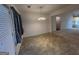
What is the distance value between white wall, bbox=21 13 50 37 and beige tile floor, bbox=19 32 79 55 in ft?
0.22

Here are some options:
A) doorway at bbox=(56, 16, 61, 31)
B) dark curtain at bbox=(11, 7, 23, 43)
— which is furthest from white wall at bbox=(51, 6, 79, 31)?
dark curtain at bbox=(11, 7, 23, 43)

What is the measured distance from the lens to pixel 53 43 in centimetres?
123

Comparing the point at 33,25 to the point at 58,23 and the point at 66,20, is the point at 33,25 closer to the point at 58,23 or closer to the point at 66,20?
the point at 58,23

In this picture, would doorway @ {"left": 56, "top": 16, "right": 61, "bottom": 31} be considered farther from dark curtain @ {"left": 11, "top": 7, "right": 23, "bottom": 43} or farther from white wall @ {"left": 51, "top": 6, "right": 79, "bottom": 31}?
dark curtain @ {"left": 11, "top": 7, "right": 23, "bottom": 43}

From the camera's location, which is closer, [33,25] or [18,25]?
[18,25]

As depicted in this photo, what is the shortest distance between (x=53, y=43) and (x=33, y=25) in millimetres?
374

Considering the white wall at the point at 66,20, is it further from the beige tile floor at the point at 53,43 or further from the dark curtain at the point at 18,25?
the dark curtain at the point at 18,25

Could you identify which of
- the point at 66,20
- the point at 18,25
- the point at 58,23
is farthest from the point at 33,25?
the point at 66,20

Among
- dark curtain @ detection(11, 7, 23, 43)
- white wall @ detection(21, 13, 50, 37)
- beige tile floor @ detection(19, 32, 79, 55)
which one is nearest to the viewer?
dark curtain @ detection(11, 7, 23, 43)

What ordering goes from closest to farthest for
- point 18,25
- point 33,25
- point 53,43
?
point 18,25 < point 33,25 < point 53,43

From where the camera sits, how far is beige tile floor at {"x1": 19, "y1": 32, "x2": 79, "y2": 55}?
1.16m

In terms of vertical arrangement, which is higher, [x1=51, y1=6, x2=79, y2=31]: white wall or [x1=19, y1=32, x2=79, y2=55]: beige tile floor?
[x1=51, y1=6, x2=79, y2=31]: white wall

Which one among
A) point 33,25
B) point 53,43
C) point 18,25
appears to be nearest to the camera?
point 18,25
